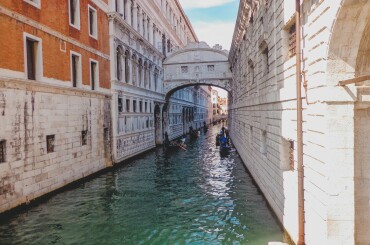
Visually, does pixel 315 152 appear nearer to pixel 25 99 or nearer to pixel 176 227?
pixel 176 227

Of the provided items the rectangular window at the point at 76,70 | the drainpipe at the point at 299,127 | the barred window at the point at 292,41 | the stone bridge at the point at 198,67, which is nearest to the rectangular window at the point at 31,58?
the rectangular window at the point at 76,70

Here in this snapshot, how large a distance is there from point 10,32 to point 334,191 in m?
9.74

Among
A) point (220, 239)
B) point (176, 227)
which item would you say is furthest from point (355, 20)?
point (176, 227)

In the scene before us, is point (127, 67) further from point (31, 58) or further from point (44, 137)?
point (44, 137)

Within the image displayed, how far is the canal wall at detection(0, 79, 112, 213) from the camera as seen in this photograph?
30.7 feet

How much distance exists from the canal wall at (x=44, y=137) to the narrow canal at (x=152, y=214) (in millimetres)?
717

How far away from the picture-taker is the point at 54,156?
1180cm

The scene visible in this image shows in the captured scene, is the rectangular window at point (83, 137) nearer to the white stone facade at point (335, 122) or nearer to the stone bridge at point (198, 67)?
the white stone facade at point (335, 122)

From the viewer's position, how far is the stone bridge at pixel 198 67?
28.9 meters

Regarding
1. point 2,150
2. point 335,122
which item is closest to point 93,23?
point 2,150

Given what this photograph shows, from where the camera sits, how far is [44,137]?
11195 millimetres

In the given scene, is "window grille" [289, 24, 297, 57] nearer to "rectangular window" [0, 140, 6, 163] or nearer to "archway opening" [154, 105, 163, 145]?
"rectangular window" [0, 140, 6, 163]

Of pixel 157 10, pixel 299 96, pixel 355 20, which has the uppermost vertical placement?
pixel 157 10

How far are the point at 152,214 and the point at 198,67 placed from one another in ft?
69.8
